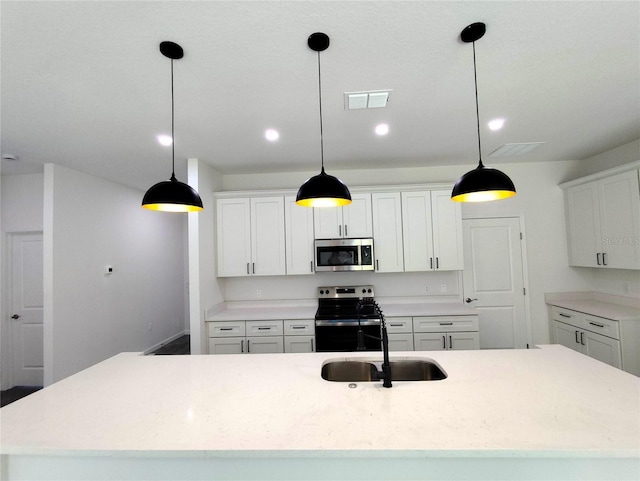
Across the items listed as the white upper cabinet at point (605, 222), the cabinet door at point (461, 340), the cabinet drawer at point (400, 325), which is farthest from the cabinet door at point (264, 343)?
the white upper cabinet at point (605, 222)

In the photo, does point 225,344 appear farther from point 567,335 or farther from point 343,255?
point 567,335

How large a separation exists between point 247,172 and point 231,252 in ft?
3.83

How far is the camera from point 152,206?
1.77 metres

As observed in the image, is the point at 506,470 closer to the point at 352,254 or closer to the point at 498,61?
the point at 498,61

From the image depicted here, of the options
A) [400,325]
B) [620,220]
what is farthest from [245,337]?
[620,220]

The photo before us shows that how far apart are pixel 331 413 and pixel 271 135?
2.44 metres

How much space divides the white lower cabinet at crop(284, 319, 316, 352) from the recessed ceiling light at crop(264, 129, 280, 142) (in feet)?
6.66

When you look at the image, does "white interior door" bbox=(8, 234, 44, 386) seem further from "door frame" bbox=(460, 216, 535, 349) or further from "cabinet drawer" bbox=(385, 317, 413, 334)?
"door frame" bbox=(460, 216, 535, 349)

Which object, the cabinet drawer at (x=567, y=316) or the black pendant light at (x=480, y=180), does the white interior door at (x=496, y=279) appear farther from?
the black pendant light at (x=480, y=180)

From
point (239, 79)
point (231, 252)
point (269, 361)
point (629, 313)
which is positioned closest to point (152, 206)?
point (239, 79)

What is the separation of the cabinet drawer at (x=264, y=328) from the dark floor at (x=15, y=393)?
2.86 m

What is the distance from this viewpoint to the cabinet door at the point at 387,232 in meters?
3.58

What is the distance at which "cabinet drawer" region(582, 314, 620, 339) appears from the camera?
2760 millimetres

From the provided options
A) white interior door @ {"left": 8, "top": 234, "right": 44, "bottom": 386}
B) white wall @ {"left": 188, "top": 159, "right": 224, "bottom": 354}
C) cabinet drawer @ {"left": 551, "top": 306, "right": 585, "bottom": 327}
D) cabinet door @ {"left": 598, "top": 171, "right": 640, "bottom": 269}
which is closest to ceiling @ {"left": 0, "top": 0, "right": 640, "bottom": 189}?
white wall @ {"left": 188, "top": 159, "right": 224, "bottom": 354}
